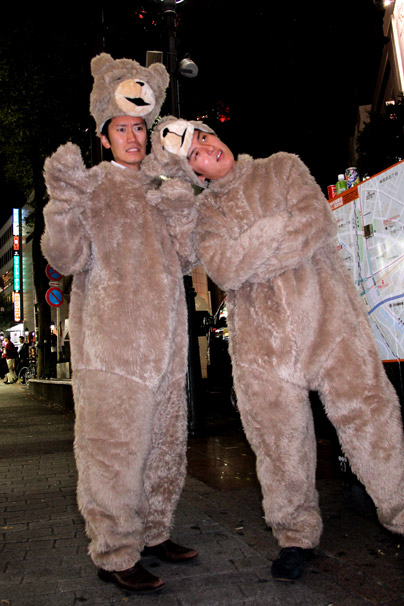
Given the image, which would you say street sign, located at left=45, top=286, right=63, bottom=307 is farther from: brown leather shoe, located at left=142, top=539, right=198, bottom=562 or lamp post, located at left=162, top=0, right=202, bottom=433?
brown leather shoe, located at left=142, top=539, right=198, bottom=562

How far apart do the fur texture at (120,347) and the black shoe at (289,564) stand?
55cm

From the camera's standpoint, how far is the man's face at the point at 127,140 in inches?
102

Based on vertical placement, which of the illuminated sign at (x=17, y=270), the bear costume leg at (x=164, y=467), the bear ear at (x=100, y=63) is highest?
the illuminated sign at (x=17, y=270)

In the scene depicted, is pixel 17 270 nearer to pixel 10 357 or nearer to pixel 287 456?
pixel 10 357

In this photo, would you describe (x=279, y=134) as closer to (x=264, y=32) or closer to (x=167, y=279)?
(x=264, y=32)

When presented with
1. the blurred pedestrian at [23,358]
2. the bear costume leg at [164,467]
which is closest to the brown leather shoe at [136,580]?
the bear costume leg at [164,467]

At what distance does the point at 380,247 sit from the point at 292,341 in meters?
1.21

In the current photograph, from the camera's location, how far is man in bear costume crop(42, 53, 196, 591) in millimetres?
2215

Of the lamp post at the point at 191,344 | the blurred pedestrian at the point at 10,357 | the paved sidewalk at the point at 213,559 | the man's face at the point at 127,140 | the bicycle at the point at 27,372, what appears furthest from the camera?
the blurred pedestrian at the point at 10,357

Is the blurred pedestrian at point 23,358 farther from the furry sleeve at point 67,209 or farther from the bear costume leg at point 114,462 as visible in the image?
the bear costume leg at point 114,462

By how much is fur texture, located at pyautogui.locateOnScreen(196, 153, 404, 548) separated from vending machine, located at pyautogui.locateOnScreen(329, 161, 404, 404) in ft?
2.64

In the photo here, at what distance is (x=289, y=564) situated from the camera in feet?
7.47

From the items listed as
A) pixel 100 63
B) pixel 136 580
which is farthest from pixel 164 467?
pixel 100 63

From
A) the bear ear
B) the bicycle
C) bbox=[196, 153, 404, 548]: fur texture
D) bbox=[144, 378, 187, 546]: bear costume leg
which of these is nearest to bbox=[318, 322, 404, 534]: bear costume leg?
bbox=[196, 153, 404, 548]: fur texture
